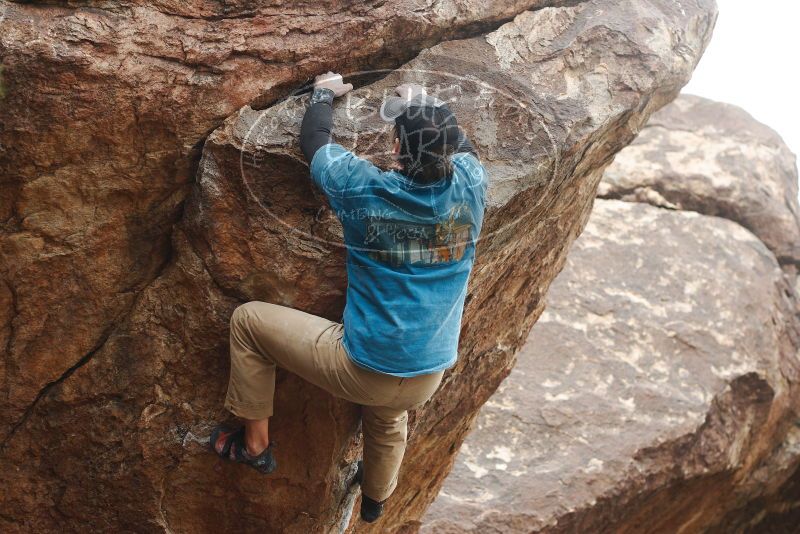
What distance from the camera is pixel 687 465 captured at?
23.4 ft

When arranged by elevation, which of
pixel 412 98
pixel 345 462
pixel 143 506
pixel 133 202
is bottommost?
pixel 143 506

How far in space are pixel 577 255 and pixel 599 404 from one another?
193 cm

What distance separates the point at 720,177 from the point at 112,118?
748cm

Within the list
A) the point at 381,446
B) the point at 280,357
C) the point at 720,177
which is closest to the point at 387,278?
the point at 280,357

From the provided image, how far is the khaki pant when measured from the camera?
366cm

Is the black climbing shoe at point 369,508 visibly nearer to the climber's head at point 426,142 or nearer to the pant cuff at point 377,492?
the pant cuff at point 377,492

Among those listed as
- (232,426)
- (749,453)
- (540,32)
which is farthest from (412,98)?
(749,453)

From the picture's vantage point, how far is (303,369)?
3.75 metres

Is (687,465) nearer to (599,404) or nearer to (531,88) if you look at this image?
(599,404)

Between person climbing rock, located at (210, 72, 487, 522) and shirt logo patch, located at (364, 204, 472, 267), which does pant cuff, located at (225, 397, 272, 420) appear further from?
shirt logo patch, located at (364, 204, 472, 267)

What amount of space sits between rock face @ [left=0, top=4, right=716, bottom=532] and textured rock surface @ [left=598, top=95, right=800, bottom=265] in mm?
4958

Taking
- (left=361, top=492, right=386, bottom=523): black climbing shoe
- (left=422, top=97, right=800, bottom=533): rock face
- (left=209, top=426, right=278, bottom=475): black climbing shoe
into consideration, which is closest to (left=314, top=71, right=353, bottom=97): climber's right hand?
(left=209, top=426, right=278, bottom=475): black climbing shoe

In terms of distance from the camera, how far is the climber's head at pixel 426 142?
337cm

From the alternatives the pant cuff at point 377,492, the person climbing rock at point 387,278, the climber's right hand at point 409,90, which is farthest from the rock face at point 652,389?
the climber's right hand at point 409,90
